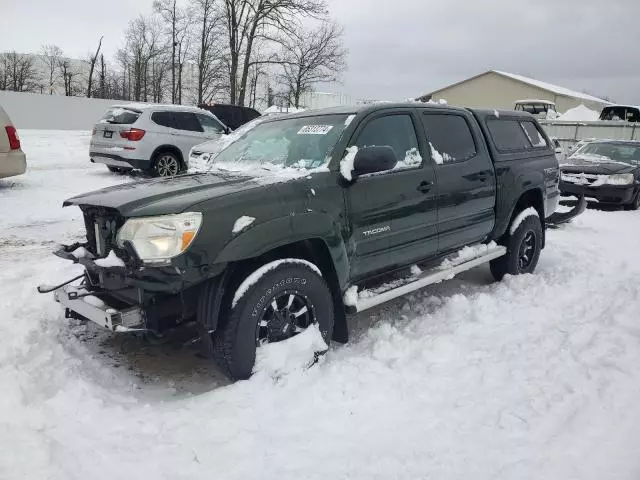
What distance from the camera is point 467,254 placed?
4945 millimetres

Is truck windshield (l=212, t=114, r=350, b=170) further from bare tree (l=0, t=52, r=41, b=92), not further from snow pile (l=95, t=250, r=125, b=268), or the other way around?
bare tree (l=0, t=52, r=41, b=92)

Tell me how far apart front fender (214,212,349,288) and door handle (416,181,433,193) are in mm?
1016

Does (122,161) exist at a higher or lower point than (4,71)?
lower

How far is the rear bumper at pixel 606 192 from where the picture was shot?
1096 cm

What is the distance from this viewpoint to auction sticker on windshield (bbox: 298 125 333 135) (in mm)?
4008

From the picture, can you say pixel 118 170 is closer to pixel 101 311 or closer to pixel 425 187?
pixel 425 187

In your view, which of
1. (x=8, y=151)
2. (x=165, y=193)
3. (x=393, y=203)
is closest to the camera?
(x=165, y=193)

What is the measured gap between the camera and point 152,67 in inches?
1895

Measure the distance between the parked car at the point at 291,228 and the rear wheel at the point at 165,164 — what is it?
7056 millimetres

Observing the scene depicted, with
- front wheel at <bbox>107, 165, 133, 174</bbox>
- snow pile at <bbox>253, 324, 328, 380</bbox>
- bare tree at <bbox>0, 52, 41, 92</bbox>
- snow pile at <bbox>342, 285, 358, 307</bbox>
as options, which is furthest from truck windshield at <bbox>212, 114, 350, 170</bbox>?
bare tree at <bbox>0, 52, 41, 92</bbox>

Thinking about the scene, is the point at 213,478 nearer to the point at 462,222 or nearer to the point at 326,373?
the point at 326,373

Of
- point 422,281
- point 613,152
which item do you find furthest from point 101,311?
point 613,152

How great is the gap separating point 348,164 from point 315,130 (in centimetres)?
55

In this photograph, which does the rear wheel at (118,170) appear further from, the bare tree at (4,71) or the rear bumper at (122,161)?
the bare tree at (4,71)
